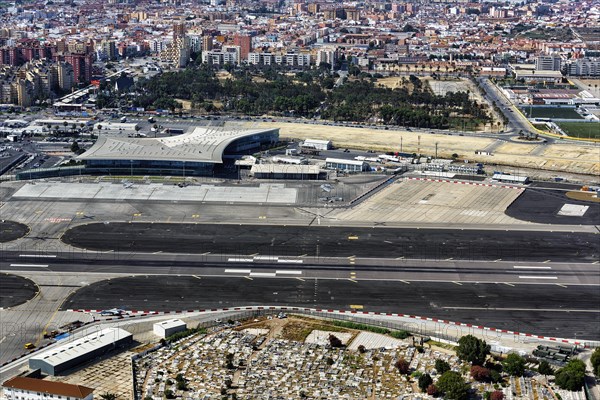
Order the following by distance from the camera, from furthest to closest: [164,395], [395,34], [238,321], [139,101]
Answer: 1. [395,34]
2. [139,101]
3. [238,321]
4. [164,395]

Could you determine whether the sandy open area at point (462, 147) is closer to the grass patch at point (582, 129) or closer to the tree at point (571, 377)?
the grass patch at point (582, 129)

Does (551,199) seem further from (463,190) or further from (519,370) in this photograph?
(519,370)

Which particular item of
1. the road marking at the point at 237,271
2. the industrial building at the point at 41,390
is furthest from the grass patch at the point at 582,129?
the industrial building at the point at 41,390

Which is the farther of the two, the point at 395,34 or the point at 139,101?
the point at 395,34

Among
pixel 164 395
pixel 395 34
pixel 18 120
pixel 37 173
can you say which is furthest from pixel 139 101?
Answer: pixel 395 34

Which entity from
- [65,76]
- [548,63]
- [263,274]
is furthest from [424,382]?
[548,63]

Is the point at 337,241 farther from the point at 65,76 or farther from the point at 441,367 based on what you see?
the point at 65,76
